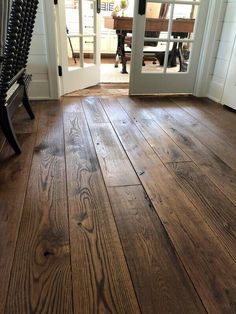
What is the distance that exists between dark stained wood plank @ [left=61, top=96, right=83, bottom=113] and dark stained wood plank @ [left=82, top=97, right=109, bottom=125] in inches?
2.0

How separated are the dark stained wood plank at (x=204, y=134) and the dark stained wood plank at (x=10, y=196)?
1.21 metres

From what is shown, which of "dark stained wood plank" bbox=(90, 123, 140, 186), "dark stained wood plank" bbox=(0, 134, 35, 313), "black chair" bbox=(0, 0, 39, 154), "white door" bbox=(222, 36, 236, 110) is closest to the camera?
"dark stained wood plank" bbox=(0, 134, 35, 313)

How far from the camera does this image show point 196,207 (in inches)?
47.5

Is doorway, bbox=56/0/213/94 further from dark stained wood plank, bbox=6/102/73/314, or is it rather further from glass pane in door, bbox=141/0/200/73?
dark stained wood plank, bbox=6/102/73/314

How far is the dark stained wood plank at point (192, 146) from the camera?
1419 millimetres

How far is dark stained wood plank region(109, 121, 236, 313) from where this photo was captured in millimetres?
830

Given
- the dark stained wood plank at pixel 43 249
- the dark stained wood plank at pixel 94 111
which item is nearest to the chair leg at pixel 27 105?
the dark stained wood plank at pixel 94 111

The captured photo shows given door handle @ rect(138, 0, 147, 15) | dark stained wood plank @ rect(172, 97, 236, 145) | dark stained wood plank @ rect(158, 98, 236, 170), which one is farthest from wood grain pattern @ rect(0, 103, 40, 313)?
door handle @ rect(138, 0, 147, 15)

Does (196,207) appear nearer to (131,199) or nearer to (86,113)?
(131,199)

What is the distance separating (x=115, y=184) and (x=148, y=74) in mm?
1878

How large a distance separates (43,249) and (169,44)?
2513 mm

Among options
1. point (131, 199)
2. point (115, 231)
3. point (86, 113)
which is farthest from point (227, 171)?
point (86, 113)

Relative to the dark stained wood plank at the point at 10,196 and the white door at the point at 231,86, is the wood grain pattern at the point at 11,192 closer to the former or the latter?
the dark stained wood plank at the point at 10,196

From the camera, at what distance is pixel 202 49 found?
→ 2803mm
